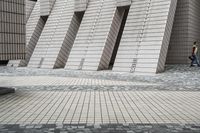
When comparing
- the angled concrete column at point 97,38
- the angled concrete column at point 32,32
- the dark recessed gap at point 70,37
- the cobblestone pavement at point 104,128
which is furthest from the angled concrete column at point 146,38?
the angled concrete column at point 32,32

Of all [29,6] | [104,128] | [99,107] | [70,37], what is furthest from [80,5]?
[104,128]

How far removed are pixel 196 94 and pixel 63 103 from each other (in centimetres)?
413

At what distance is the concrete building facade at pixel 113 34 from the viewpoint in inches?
643

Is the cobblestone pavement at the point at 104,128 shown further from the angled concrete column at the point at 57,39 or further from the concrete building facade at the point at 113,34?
the angled concrete column at the point at 57,39

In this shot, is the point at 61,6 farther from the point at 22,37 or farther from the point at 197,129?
the point at 197,129

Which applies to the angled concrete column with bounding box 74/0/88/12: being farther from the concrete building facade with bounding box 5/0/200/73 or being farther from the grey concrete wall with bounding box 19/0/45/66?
the grey concrete wall with bounding box 19/0/45/66

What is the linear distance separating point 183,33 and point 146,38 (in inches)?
202

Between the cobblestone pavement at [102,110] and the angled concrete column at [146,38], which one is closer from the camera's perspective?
Result: the cobblestone pavement at [102,110]

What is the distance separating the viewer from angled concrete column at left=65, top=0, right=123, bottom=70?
60.9 feet

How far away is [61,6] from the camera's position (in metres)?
24.5

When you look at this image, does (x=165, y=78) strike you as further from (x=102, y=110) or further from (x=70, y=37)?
(x=70, y=37)

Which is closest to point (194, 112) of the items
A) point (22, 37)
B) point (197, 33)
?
point (22, 37)

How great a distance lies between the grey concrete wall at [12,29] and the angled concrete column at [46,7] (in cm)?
1403

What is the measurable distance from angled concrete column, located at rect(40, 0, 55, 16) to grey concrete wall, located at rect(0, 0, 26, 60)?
14.0 meters
